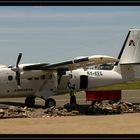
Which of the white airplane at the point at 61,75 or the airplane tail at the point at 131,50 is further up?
the airplane tail at the point at 131,50

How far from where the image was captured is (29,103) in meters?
28.5

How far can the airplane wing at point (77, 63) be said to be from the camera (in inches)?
872

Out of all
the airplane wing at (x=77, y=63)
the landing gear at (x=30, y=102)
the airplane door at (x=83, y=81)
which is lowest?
the landing gear at (x=30, y=102)

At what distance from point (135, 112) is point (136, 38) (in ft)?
32.9

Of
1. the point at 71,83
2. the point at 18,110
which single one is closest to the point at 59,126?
the point at 18,110

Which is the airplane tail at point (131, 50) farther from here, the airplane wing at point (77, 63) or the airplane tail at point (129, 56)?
the airplane wing at point (77, 63)

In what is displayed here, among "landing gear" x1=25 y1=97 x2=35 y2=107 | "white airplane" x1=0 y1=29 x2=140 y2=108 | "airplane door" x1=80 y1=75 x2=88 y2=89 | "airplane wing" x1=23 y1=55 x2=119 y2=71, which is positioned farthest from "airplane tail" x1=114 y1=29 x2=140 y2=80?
"landing gear" x1=25 y1=97 x2=35 y2=107

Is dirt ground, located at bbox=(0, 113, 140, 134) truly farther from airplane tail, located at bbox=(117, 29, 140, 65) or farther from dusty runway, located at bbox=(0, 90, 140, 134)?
airplane tail, located at bbox=(117, 29, 140, 65)

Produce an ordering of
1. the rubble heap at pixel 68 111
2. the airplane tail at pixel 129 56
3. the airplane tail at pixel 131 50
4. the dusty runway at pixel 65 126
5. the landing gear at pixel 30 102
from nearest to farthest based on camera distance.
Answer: the dusty runway at pixel 65 126 < the rubble heap at pixel 68 111 < the landing gear at pixel 30 102 < the airplane tail at pixel 129 56 < the airplane tail at pixel 131 50

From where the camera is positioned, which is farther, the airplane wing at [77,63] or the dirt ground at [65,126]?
the airplane wing at [77,63]

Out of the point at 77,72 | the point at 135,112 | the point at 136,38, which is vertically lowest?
the point at 135,112

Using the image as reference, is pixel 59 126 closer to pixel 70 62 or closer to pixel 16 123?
pixel 16 123

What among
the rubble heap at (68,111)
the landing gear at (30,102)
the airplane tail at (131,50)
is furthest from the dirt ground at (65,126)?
the airplane tail at (131,50)
